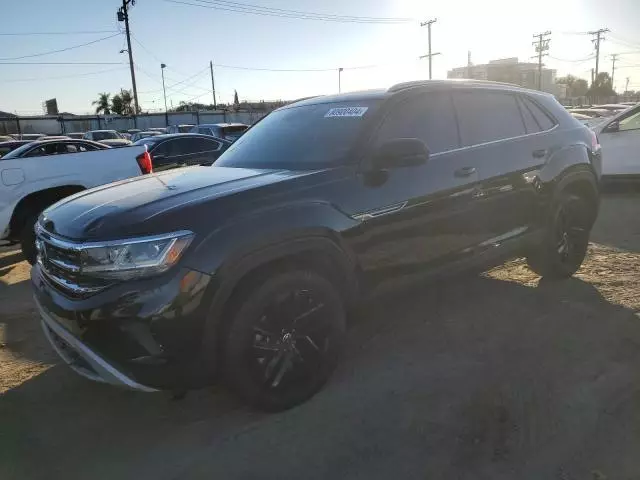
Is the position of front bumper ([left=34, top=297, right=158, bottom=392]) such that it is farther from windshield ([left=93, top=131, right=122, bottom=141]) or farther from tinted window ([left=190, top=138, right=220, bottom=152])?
windshield ([left=93, top=131, right=122, bottom=141])

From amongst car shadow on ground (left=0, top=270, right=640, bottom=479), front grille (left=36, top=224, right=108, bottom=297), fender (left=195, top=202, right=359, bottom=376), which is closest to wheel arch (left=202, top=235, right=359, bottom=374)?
fender (left=195, top=202, right=359, bottom=376)

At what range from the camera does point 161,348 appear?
254 centimetres

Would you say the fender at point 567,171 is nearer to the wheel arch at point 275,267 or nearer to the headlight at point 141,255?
the wheel arch at point 275,267

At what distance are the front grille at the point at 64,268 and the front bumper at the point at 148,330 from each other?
55 mm

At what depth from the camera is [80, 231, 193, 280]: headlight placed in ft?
8.33

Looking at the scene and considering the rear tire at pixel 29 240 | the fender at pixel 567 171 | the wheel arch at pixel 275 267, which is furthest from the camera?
the rear tire at pixel 29 240

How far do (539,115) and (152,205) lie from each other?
3535 millimetres

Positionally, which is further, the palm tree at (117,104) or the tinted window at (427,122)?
the palm tree at (117,104)

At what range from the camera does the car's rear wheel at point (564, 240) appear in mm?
4637

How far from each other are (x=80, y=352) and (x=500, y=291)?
11.8 ft

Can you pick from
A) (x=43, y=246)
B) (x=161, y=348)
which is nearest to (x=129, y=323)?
(x=161, y=348)

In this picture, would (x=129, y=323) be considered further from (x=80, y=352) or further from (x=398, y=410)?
(x=398, y=410)

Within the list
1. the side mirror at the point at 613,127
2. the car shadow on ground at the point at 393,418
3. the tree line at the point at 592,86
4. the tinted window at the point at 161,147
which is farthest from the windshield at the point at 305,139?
the tree line at the point at 592,86

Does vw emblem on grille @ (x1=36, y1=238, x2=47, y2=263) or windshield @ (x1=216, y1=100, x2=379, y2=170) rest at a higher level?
windshield @ (x1=216, y1=100, x2=379, y2=170)
